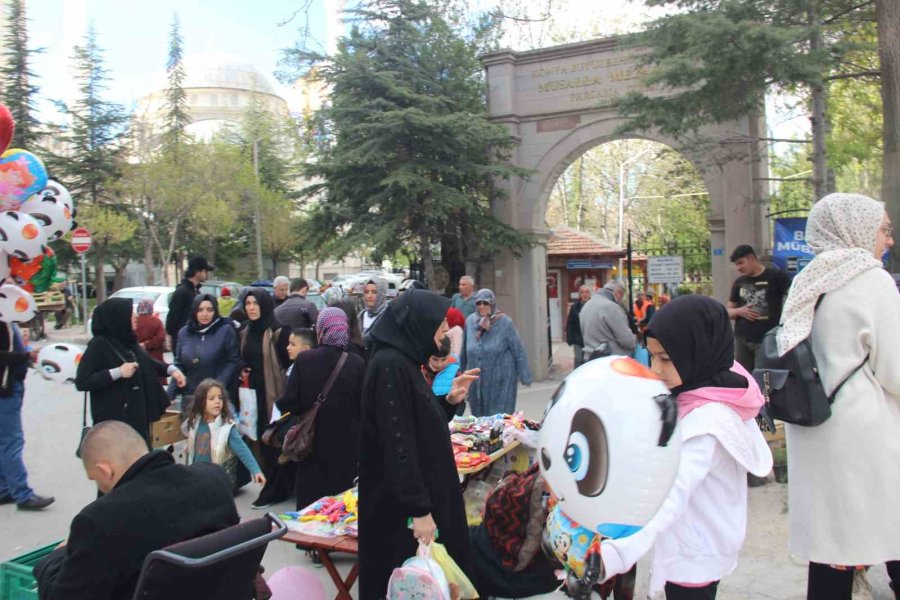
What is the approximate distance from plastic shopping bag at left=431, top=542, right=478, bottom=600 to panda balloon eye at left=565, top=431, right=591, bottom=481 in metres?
0.94

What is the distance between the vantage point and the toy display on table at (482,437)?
188 inches

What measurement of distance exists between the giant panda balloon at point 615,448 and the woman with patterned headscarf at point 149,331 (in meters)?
7.08

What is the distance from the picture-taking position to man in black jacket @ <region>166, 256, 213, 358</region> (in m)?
7.84

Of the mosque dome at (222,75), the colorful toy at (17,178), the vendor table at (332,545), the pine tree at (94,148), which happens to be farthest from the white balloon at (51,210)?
the mosque dome at (222,75)

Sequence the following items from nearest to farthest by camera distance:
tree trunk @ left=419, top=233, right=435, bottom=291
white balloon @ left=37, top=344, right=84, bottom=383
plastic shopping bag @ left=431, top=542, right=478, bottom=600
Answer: plastic shopping bag @ left=431, top=542, right=478, bottom=600 → white balloon @ left=37, top=344, right=84, bottom=383 → tree trunk @ left=419, top=233, right=435, bottom=291

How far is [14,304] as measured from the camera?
570cm

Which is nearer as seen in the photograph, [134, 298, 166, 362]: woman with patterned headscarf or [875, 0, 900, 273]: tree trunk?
[875, 0, 900, 273]: tree trunk

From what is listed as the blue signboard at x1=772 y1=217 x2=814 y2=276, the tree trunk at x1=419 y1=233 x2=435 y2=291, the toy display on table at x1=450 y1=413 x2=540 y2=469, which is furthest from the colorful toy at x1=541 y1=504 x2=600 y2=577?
the tree trunk at x1=419 y1=233 x2=435 y2=291

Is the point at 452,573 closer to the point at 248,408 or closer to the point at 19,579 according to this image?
the point at 19,579

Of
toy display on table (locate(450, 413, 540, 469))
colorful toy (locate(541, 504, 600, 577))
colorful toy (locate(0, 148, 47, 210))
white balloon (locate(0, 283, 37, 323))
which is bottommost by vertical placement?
toy display on table (locate(450, 413, 540, 469))

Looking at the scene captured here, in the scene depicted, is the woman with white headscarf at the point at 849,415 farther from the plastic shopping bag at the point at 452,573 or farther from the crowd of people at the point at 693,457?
the plastic shopping bag at the point at 452,573

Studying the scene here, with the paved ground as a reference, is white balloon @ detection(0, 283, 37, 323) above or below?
above

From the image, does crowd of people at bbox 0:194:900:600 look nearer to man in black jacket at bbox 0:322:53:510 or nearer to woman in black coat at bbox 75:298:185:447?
woman in black coat at bbox 75:298:185:447

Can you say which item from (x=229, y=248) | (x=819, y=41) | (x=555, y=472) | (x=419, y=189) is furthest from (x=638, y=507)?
(x=229, y=248)
